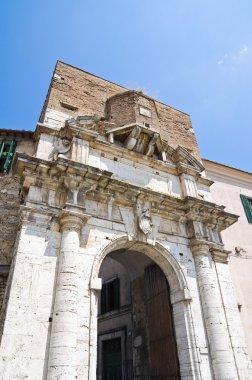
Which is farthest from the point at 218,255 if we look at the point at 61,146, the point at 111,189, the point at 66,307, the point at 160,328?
the point at 61,146

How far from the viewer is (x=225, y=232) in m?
9.32

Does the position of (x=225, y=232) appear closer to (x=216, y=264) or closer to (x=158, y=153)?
(x=216, y=264)

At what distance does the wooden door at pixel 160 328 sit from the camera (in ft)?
20.0

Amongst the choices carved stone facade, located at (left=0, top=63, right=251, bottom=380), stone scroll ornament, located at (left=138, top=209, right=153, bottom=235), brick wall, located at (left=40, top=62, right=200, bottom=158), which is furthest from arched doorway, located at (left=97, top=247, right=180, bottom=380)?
brick wall, located at (left=40, top=62, right=200, bottom=158)

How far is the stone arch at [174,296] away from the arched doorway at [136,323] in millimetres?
219

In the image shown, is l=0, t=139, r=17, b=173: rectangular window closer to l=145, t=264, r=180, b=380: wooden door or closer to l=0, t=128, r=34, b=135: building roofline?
l=0, t=128, r=34, b=135: building roofline

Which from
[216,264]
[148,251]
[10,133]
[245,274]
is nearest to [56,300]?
[148,251]

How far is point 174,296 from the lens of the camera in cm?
643

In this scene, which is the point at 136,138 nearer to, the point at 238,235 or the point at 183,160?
the point at 183,160

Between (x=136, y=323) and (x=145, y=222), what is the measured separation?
332 cm

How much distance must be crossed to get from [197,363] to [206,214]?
3.22m

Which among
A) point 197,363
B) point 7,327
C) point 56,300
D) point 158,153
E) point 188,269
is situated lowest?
point 197,363

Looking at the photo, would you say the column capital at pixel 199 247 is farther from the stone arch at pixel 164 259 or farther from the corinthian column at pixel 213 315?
the stone arch at pixel 164 259

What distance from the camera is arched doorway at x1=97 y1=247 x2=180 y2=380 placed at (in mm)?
6441
